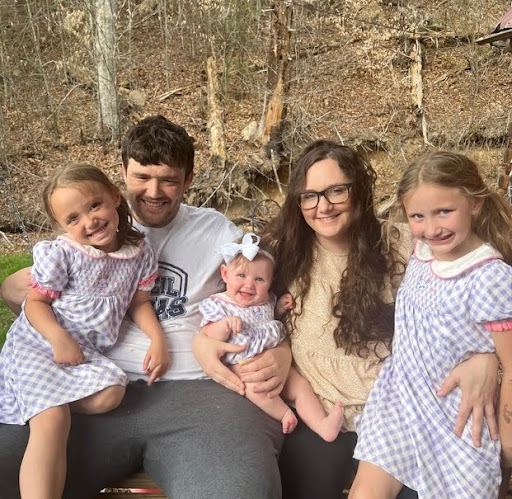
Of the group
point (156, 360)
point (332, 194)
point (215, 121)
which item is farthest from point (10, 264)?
point (332, 194)

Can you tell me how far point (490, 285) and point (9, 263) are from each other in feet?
18.6

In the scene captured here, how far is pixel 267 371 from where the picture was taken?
2.07 meters

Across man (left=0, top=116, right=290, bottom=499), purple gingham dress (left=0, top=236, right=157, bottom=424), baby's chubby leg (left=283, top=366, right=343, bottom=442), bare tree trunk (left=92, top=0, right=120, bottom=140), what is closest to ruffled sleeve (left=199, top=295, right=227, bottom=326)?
man (left=0, top=116, right=290, bottom=499)

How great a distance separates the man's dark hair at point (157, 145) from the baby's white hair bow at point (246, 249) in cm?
40

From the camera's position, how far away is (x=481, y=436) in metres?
1.73

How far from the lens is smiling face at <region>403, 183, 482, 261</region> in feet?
5.96

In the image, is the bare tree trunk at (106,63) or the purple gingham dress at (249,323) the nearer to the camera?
the purple gingham dress at (249,323)

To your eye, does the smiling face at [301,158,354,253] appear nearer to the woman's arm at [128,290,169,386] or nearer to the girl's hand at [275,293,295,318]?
the girl's hand at [275,293,295,318]

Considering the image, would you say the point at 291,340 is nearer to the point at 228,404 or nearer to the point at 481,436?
the point at 228,404

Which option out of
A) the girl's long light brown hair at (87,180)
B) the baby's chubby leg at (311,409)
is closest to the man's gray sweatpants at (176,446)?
the baby's chubby leg at (311,409)

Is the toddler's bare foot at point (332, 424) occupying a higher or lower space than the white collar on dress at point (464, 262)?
lower

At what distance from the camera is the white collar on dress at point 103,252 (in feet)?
6.93

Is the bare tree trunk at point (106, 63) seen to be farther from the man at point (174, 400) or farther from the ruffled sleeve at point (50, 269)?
the ruffled sleeve at point (50, 269)

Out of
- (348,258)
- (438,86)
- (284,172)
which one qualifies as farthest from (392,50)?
(348,258)
